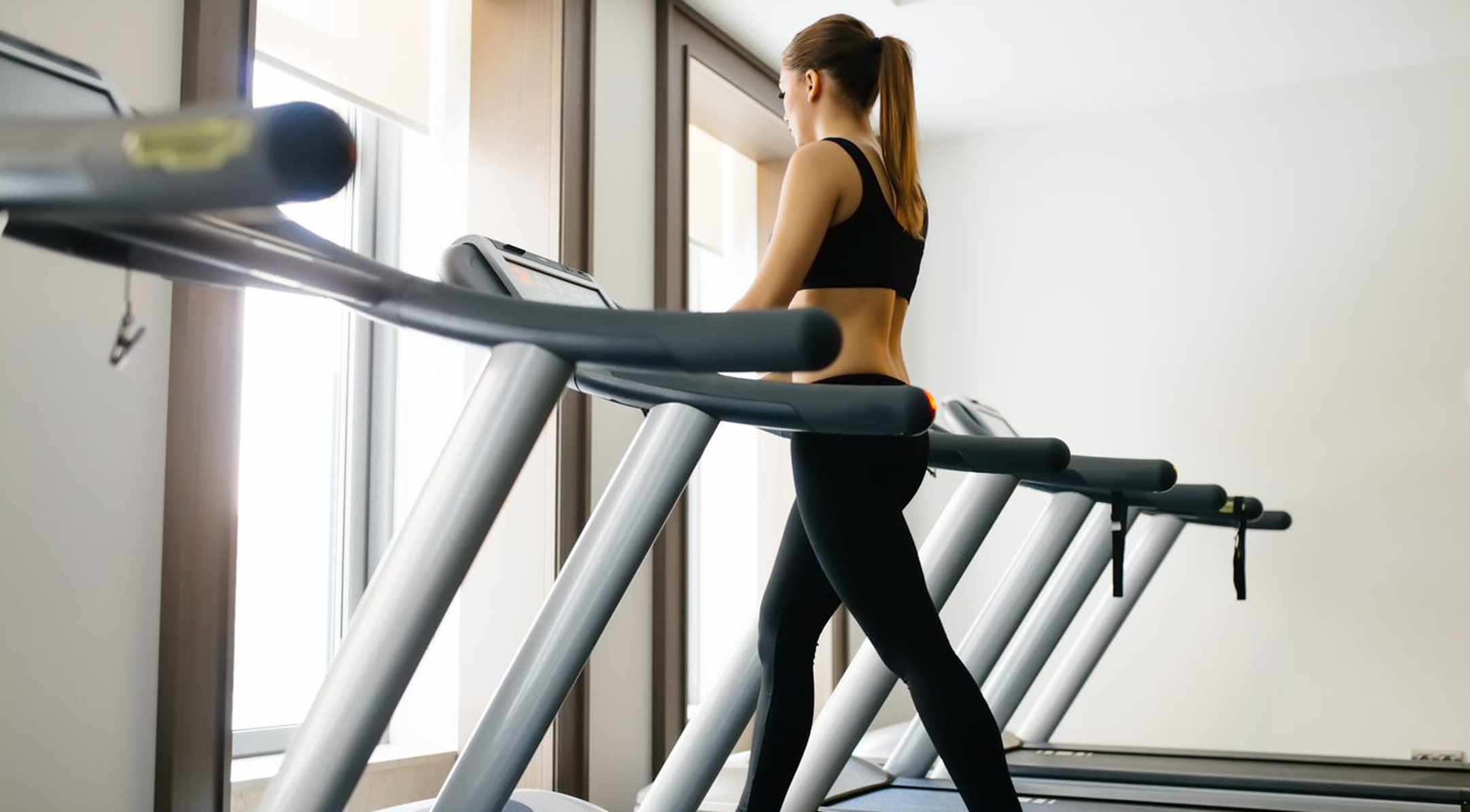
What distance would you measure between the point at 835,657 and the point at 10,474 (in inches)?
133

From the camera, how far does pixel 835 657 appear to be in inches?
194

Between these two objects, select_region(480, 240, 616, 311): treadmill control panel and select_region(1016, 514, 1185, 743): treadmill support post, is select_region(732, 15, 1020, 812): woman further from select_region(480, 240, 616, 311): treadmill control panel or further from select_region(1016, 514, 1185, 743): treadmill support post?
select_region(1016, 514, 1185, 743): treadmill support post

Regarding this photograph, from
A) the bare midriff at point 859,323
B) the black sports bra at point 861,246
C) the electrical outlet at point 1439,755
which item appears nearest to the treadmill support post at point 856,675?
the bare midriff at point 859,323

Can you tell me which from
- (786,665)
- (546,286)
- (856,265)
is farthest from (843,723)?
(546,286)

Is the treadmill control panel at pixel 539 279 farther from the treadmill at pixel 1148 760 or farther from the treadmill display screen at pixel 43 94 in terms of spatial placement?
the treadmill at pixel 1148 760

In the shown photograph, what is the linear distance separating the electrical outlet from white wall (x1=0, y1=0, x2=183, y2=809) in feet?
12.2

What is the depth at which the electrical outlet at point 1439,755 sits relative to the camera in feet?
13.5

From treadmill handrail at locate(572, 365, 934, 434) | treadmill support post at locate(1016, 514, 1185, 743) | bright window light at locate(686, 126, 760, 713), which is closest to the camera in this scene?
treadmill handrail at locate(572, 365, 934, 434)

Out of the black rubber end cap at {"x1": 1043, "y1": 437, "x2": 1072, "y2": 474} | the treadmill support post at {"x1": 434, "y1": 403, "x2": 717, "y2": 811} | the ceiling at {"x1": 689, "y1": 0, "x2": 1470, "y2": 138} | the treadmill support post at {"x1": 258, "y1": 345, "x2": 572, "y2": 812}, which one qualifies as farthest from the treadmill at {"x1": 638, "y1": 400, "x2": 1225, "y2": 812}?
the ceiling at {"x1": 689, "y1": 0, "x2": 1470, "y2": 138}

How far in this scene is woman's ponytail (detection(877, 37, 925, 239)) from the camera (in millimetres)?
1945

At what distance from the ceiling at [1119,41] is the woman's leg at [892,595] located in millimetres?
2686

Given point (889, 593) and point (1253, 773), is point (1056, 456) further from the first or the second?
point (1253, 773)

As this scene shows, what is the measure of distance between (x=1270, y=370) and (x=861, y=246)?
11.0 ft

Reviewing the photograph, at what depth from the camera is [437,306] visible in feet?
3.84
